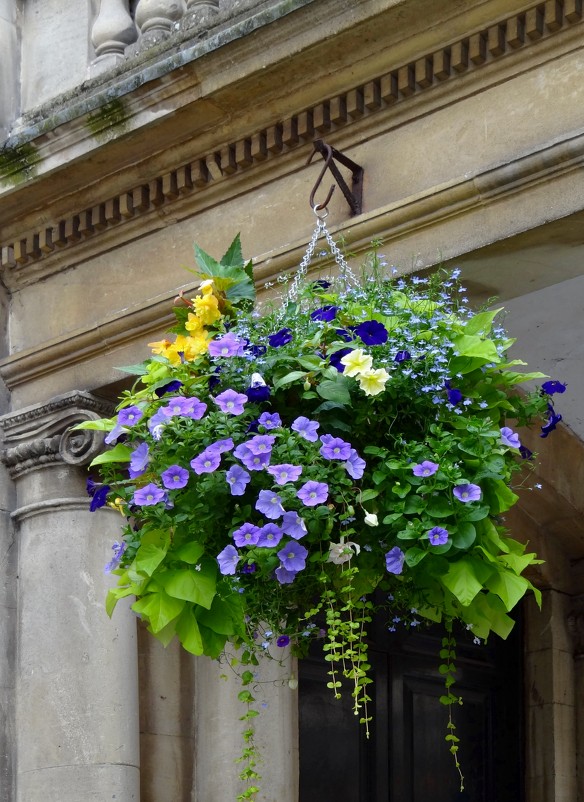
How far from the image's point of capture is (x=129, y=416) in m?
3.74

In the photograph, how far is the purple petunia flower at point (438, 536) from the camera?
3330mm

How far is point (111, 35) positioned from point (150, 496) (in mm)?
2789

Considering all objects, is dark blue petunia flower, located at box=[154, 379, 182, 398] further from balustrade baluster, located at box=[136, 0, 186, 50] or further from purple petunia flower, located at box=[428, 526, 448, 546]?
balustrade baluster, located at box=[136, 0, 186, 50]

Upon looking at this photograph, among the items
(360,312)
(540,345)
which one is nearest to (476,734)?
(540,345)

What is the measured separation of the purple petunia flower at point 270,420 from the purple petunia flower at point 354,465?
177 millimetres

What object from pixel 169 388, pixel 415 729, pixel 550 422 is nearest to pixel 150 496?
pixel 169 388

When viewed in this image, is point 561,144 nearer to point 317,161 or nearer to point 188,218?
point 317,161

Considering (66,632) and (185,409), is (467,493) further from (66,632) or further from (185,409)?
(66,632)

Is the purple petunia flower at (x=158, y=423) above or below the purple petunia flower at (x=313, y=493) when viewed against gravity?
above

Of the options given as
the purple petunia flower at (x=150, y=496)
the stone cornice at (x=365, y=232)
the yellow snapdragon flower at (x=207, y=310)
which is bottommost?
the purple petunia flower at (x=150, y=496)

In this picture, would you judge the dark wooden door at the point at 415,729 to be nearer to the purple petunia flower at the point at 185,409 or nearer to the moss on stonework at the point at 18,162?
the moss on stonework at the point at 18,162

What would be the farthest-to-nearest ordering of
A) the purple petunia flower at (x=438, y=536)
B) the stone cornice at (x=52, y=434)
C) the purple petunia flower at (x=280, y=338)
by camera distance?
1. the stone cornice at (x=52, y=434)
2. the purple petunia flower at (x=280, y=338)
3. the purple petunia flower at (x=438, y=536)

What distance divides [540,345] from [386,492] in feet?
10.4

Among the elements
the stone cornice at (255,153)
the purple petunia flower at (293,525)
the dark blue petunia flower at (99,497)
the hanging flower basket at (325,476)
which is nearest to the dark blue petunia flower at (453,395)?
the hanging flower basket at (325,476)
